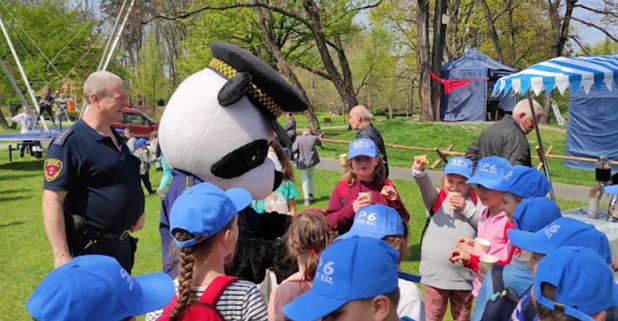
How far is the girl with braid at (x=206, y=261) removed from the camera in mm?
2186

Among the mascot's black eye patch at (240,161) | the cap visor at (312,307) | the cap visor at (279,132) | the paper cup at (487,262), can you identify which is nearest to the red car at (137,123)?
the cap visor at (279,132)

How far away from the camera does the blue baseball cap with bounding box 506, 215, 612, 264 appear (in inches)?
98.9

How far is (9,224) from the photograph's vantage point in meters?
10.0

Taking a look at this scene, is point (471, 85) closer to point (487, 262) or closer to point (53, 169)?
point (487, 262)

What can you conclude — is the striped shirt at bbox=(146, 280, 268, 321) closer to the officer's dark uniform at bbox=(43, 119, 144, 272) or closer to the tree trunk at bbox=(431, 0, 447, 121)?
the officer's dark uniform at bbox=(43, 119, 144, 272)

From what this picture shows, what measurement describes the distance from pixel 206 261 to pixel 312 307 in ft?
1.98

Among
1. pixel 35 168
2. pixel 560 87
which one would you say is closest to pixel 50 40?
pixel 35 168

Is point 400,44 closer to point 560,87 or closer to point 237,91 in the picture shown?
point 560,87

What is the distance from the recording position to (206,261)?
232cm

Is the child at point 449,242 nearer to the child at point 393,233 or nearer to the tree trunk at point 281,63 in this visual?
the child at point 393,233

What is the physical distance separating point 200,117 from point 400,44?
1624 inches

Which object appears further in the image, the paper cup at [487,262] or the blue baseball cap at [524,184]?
the blue baseball cap at [524,184]

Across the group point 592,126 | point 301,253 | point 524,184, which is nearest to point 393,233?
point 301,253

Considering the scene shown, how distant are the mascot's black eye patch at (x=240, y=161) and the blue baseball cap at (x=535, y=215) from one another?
4.79 feet
